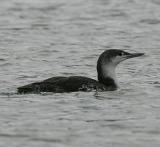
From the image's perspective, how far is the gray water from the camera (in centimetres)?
1031

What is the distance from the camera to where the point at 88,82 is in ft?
42.6

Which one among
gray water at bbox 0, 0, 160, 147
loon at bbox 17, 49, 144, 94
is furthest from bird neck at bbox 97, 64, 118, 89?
gray water at bbox 0, 0, 160, 147

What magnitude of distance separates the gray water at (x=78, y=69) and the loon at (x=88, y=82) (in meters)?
0.12

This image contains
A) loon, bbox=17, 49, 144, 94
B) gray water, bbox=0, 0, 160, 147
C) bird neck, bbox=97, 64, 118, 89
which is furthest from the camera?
bird neck, bbox=97, 64, 118, 89

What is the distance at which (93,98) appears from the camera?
41.0 feet

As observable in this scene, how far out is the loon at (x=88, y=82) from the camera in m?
12.6

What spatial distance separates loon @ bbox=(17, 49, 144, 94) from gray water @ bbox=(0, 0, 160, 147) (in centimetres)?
12

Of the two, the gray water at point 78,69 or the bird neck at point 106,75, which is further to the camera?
the bird neck at point 106,75

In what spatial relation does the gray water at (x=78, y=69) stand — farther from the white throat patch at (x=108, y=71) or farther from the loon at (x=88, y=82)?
the white throat patch at (x=108, y=71)

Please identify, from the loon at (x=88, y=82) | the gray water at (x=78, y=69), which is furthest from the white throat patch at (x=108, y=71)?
the gray water at (x=78, y=69)

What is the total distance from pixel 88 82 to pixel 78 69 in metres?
2.47

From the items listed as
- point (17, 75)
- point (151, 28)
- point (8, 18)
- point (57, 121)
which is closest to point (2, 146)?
point (57, 121)

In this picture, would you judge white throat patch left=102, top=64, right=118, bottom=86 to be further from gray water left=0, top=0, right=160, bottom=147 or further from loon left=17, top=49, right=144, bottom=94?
gray water left=0, top=0, right=160, bottom=147

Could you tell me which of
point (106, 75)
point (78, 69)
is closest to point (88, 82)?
point (106, 75)
